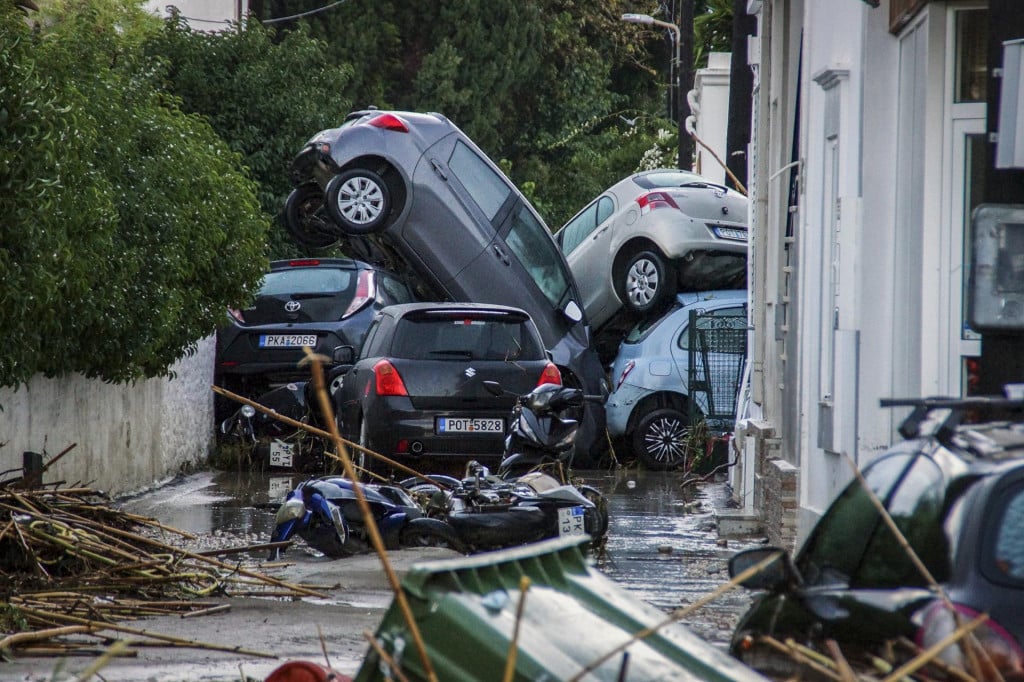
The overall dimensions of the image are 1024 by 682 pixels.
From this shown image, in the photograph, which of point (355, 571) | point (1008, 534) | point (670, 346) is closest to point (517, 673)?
point (1008, 534)

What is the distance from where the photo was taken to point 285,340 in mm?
16688

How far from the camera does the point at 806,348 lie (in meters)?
10.9

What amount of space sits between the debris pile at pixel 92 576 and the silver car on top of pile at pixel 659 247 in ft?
34.0

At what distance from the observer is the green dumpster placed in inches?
138

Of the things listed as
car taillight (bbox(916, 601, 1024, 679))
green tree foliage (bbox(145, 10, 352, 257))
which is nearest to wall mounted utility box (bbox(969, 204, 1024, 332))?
car taillight (bbox(916, 601, 1024, 679))

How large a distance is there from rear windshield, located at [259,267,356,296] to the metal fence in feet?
11.8

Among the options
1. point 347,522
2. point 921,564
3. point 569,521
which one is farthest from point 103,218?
point 921,564

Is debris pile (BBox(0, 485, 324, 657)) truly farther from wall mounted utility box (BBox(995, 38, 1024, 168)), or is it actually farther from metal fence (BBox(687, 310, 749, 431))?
metal fence (BBox(687, 310, 749, 431))

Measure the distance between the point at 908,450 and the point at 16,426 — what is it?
321 inches

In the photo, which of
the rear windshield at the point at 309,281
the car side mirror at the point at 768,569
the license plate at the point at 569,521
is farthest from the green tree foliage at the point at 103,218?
the car side mirror at the point at 768,569

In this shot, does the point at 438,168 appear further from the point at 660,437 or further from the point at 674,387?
the point at 660,437

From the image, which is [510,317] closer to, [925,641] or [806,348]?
[806,348]

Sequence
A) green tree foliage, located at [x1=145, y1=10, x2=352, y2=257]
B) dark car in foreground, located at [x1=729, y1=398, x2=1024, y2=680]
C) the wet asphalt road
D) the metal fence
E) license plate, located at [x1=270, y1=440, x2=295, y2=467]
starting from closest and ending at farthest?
dark car in foreground, located at [x1=729, y1=398, x2=1024, y2=680]
the wet asphalt road
license plate, located at [x1=270, y1=440, x2=295, y2=467]
the metal fence
green tree foliage, located at [x1=145, y1=10, x2=352, y2=257]

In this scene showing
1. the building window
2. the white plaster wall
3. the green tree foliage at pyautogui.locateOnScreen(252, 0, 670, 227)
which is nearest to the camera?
the building window
